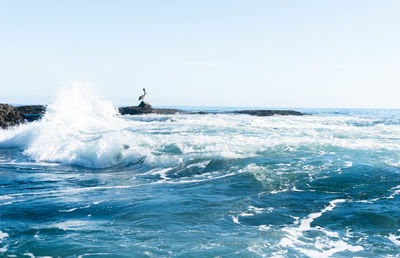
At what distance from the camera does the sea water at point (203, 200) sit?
4.75 meters

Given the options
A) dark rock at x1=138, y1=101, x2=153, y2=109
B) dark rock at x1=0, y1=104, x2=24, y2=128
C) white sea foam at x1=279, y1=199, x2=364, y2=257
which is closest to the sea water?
white sea foam at x1=279, y1=199, x2=364, y2=257

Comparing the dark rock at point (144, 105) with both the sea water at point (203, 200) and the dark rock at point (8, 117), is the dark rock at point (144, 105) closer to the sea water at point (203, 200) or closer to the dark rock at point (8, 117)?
the dark rock at point (8, 117)

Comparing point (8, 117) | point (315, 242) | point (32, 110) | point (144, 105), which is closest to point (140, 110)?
point (144, 105)

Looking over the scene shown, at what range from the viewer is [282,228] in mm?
5465

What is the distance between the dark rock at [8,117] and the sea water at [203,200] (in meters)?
8.47

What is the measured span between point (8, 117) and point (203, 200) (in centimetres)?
1980

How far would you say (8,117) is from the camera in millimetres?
22172

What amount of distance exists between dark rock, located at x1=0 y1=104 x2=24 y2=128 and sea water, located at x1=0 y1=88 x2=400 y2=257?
847cm

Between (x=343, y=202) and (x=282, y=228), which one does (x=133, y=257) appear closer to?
(x=282, y=228)

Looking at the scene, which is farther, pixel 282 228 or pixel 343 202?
pixel 343 202

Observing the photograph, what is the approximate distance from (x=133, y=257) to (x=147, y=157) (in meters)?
7.90

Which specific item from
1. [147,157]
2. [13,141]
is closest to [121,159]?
[147,157]

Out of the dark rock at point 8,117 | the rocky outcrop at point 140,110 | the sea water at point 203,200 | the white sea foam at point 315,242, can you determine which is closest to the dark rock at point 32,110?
the rocky outcrop at point 140,110

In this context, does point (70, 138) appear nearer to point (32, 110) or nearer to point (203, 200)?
point (203, 200)
